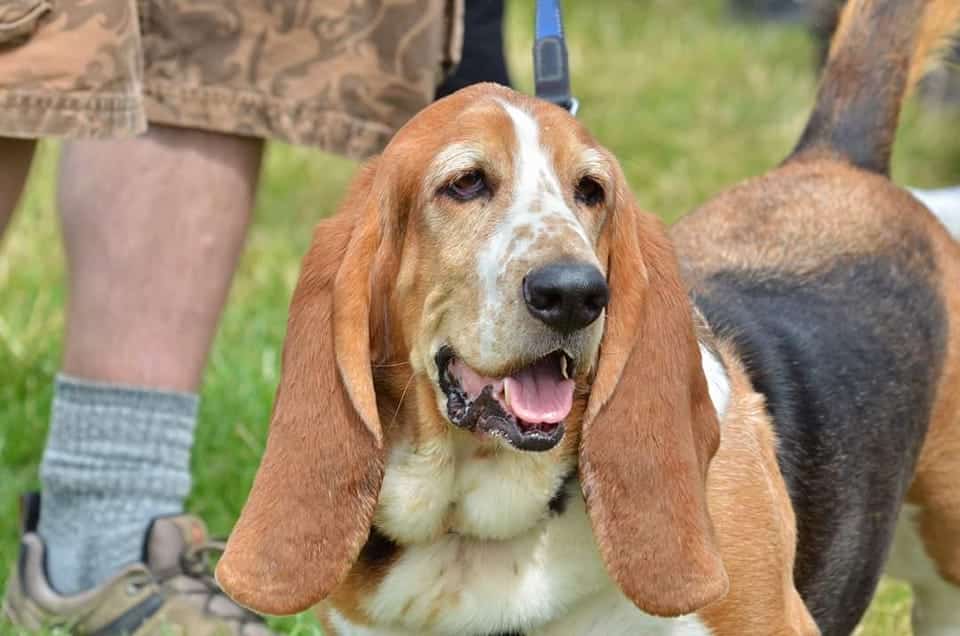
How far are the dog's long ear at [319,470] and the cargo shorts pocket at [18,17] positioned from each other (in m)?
0.90

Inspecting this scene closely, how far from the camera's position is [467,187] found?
119 inches

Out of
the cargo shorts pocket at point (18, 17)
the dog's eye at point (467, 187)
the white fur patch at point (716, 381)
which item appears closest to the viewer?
the dog's eye at point (467, 187)

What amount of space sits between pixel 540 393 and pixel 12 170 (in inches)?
56.3

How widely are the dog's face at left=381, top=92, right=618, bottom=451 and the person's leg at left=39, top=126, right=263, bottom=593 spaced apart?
105 cm

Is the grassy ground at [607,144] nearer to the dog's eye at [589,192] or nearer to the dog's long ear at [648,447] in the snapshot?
the dog's long ear at [648,447]

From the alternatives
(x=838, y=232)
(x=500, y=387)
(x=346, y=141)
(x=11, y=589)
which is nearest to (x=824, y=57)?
(x=838, y=232)

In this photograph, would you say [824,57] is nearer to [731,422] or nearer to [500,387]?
[731,422]

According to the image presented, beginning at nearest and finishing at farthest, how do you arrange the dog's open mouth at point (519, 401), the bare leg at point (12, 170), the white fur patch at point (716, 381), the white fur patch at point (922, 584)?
the dog's open mouth at point (519, 401)
the white fur patch at point (716, 381)
the bare leg at point (12, 170)
the white fur patch at point (922, 584)

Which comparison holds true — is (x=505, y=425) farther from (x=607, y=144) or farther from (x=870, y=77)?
(x=607, y=144)

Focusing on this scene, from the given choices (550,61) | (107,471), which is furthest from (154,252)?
(550,61)

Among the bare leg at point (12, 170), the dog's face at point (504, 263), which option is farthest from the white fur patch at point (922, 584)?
the bare leg at point (12, 170)

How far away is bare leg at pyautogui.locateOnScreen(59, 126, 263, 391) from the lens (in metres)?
4.02

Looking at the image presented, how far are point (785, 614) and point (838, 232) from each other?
101cm

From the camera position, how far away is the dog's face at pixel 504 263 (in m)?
2.83
